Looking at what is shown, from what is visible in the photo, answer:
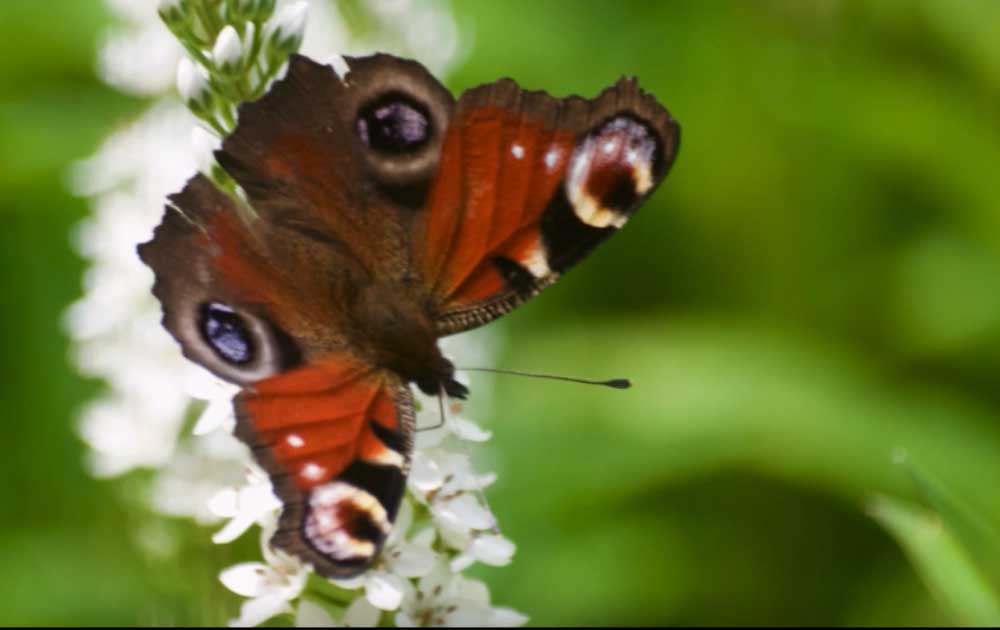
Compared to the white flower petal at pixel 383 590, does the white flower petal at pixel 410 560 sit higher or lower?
higher

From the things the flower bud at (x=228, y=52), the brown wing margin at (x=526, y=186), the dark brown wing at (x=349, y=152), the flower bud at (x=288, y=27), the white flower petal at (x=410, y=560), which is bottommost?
the white flower petal at (x=410, y=560)

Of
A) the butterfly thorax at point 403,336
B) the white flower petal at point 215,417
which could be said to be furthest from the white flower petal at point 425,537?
the white flower petal at point 215,417

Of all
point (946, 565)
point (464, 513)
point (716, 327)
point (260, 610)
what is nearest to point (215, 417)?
point (260, 610)

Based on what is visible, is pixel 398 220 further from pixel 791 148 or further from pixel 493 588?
pixel 791 148

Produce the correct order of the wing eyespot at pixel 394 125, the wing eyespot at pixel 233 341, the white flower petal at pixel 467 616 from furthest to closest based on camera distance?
1. the wing eyespot at pixel 394 125
2. the white flower petal at pixel 467 616
3. the wing eyespot at pixel 233 341

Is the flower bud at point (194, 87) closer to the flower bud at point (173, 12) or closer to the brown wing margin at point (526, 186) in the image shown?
the flower bud at point (173, 12)

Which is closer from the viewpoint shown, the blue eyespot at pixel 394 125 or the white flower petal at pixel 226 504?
the white flower petal at pixel 226 504

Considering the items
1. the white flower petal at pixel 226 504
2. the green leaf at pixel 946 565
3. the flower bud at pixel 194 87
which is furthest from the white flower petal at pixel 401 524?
the green leaf at pixel 946 565

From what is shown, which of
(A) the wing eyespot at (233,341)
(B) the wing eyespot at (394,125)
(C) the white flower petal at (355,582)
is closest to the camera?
(C) the white flower petal at (355,582)

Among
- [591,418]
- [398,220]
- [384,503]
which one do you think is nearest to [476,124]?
[398,220]
